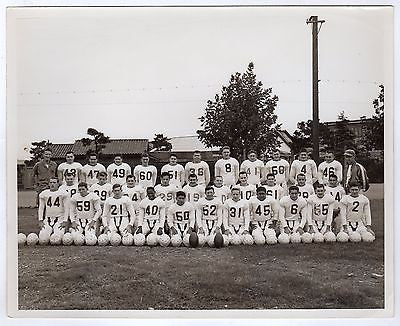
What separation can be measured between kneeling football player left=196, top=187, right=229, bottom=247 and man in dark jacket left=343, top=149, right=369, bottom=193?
432 millimetres

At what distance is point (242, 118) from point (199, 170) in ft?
0.74

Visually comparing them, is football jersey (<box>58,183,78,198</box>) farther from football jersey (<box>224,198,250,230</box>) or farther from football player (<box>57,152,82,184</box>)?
football jersey (<box>224,198,250,230</box>)

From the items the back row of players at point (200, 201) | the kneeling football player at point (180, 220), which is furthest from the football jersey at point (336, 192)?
the kneeling football player at point (180, 220)

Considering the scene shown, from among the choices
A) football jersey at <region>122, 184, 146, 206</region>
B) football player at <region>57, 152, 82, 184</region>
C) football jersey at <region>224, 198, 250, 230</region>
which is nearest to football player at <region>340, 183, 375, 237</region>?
football jersey at <region>224, 198, 250, 230</region>

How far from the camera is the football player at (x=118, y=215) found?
209 centimetres

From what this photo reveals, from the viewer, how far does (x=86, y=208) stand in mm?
2098

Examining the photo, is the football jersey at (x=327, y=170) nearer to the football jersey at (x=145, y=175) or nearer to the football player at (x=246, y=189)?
the football player at (x=246, y=189)

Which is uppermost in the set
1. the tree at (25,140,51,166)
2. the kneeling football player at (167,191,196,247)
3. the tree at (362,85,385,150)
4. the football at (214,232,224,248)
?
the tree at (362,85,385,150)

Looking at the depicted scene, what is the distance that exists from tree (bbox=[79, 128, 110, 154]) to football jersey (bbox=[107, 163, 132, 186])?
0.25 ft

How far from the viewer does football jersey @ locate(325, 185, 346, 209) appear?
2098mm

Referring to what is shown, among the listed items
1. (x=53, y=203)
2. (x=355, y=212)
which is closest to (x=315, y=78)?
(x=355, y=212)

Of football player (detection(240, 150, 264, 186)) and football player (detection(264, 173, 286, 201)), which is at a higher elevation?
football player (detection(240, 150, 264, 186))
